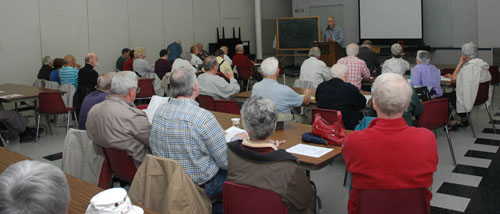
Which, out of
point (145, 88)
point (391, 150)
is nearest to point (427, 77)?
point (391, 150)

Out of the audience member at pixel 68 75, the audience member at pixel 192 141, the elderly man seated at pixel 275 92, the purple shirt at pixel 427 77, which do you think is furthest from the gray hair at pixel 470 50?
the audience member at pixel 68 75

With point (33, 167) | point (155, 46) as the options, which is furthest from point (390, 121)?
point (155, 46)

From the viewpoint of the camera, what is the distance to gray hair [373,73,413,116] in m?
2.30

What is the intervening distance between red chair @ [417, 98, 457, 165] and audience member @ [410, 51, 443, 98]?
0.96 meters

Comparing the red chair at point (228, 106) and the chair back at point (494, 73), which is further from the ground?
the chair back at point (494, 73)

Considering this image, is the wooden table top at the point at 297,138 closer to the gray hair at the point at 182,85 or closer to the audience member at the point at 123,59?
the gray hair at the point at 182,85

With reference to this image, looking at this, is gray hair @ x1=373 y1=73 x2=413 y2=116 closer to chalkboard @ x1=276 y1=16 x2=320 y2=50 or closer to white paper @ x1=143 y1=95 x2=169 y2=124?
white paper @ x1=143 y1=95 x2=169 y2=124

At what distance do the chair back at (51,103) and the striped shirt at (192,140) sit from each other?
440 centimetres

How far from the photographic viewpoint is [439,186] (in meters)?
4.35

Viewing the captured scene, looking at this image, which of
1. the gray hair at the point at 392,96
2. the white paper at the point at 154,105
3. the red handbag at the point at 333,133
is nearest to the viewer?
the gray hair at the point at 392,96

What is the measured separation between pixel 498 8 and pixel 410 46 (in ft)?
8.26

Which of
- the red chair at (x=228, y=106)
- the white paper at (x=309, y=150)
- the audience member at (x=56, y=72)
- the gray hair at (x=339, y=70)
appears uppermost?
the audience member at (x=56, y=72)

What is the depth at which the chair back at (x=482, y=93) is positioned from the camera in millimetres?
6027

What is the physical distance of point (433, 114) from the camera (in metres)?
4.85
